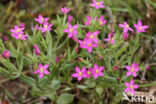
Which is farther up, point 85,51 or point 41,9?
point 41,9

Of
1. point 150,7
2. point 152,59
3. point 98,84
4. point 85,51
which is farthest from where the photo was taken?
point 150,7

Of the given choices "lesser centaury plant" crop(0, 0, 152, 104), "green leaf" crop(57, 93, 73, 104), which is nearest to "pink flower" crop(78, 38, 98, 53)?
"lesser centaury plant" crop(0, 0, 152, 104)

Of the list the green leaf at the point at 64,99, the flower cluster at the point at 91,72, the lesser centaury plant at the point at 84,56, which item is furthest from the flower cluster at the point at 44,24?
the green leaf at the point at 64,99

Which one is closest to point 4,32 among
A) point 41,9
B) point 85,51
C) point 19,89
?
point 41,9

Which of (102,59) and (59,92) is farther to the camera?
(59,92)

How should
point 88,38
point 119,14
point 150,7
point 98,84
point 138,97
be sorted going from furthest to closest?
point 119,14 → point 150,7 → point 98,84 → point 138,97 → point 88,38

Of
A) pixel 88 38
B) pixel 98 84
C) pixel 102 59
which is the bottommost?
pixel 98 84

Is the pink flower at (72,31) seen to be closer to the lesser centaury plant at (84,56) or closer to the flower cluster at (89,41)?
the lesser centaury plant at (84,56)

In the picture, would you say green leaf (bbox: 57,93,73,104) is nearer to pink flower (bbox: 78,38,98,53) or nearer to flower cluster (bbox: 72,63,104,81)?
flower cluster (bbox: 72,63,104,81)

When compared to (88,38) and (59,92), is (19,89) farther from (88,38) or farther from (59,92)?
(88,38)

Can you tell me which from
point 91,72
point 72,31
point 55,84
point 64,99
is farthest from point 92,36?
point 64,99

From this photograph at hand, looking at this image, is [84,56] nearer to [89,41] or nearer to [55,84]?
[89,41]
